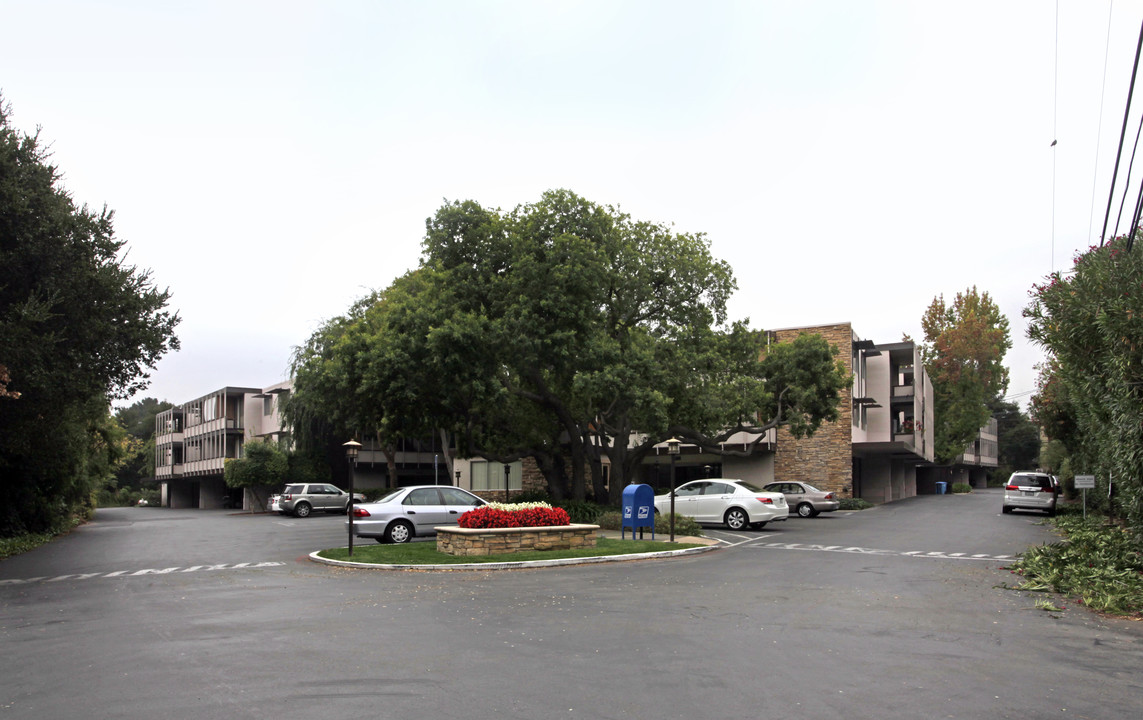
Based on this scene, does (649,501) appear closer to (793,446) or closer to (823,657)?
(823,657)

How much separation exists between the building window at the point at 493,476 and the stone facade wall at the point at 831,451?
13.8 meters

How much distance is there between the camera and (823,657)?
7715 millimetres

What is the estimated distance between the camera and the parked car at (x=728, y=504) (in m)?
25.4

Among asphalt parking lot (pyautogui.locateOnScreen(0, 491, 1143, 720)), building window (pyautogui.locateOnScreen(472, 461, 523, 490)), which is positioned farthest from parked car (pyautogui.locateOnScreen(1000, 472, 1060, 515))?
building window (pyautogui.locateOnScreen(472, 461, 523, 490))

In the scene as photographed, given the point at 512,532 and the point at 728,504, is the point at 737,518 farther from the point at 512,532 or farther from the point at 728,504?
the point at 512,532

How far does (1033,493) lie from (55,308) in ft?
109

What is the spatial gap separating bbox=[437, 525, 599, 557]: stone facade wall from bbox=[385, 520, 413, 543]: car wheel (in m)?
2.91

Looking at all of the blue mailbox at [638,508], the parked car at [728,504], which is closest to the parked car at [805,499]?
the parked car at [728,504]

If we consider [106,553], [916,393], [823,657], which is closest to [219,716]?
[823,657]

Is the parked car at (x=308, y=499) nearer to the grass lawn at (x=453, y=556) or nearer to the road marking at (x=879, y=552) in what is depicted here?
the grass lawn at (x=453, y=556)

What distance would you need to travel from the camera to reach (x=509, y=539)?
17703 mm

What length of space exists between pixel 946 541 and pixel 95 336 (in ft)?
66.5

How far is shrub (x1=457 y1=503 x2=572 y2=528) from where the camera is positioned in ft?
58.9

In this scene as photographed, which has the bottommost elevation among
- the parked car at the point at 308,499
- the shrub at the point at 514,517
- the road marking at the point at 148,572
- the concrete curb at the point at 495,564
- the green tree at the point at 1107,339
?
the parked car at the point at 308,499
